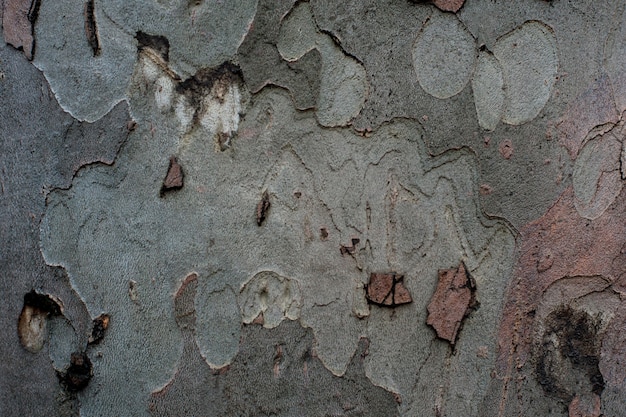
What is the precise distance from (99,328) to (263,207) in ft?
1.07

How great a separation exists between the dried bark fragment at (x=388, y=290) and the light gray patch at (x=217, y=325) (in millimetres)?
216

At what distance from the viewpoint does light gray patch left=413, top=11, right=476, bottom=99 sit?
875 millimetres

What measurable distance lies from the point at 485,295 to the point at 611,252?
0.21 metres

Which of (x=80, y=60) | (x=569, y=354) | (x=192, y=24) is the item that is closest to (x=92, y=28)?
(x=80, y=60)

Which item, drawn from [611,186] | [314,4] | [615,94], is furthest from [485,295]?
[314,4]

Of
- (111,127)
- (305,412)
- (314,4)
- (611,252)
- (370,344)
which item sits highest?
(314,4)

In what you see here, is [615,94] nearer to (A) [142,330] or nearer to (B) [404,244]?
(B) [404,244]

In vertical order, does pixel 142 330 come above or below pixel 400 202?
below

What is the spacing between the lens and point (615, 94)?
89 centimetres

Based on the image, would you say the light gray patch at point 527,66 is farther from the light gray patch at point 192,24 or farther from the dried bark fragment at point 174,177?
the dried bark fragment at point 174,177

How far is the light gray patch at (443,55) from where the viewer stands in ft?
2.87

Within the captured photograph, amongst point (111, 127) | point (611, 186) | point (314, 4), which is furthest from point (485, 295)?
point (111, 127)

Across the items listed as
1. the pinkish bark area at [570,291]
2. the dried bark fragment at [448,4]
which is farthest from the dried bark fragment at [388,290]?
the dried bark fragment at [448,4]

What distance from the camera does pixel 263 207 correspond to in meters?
0.93
